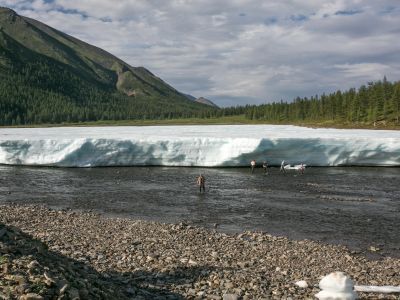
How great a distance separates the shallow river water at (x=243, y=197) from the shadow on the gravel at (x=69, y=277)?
26.6ft

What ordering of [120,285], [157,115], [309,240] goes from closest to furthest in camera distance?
[120,285] → [309,240] → [157,115]

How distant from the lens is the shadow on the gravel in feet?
28.8

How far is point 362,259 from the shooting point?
16.4 m

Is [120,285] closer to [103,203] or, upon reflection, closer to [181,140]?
[103,203]

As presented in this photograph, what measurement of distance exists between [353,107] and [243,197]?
73376mm

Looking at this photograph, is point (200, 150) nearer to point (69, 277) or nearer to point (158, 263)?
point (158, 263)

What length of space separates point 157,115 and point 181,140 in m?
155

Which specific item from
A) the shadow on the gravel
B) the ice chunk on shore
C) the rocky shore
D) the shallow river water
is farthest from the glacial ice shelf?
the ice chunk on shore

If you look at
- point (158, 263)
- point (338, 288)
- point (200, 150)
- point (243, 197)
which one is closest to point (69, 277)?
point (158, 263)

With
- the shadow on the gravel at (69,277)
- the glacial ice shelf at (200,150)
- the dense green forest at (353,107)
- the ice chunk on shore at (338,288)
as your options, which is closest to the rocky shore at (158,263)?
the shadow on the gravel at (69,277)

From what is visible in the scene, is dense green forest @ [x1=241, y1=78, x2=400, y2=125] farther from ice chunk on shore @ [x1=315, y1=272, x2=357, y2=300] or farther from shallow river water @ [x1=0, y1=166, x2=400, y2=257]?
ice chunk on shore @ [x1=315, y1=272, x2=357, y2=300]

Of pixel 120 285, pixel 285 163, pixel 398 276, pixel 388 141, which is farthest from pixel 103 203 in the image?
pixel 388 141

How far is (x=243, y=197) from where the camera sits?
29062 mm

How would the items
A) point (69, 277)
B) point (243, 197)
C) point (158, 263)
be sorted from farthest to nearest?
point (243, 197) → point (158, 263) → point (69, 277)
